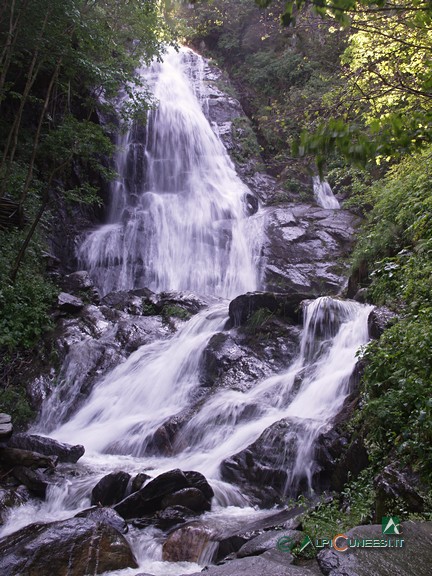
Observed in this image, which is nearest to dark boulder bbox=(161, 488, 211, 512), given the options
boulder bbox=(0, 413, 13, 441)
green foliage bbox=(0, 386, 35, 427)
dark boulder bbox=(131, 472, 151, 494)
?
dark boulder bbox=(131, 472, 151, 494)

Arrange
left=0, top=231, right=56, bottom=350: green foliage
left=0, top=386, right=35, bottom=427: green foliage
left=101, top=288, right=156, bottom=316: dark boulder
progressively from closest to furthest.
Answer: left=0, top=386, right=35, bottom=427: green foliage < left=0, top=231, right=56, bottom=350: green foliage < left=101, top=288, right=156, bottom=316: dark boulder

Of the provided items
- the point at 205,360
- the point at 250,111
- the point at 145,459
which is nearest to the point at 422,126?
the point at 145,459

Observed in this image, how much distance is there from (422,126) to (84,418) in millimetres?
8814

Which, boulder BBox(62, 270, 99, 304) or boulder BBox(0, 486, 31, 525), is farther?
boulder BBox(62, 270, 99, 304)

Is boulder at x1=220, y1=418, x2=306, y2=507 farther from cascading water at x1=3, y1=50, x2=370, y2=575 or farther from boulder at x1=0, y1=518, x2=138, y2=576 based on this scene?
boulder at x1=0, y1=518, x2=138, y2=576

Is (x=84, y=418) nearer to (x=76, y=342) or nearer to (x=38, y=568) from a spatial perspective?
(x=76, y=342)

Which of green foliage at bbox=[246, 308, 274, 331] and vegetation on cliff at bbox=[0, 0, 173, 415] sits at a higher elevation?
vegetation on cliff at bbox=[0, 0, 173, 415]

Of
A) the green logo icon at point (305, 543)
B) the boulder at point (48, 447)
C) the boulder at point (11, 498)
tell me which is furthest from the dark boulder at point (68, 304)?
the green logo icon at point (305, 543)

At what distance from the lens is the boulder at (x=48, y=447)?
7438 mm

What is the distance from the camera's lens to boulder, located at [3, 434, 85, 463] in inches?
293

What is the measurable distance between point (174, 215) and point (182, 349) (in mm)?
8325

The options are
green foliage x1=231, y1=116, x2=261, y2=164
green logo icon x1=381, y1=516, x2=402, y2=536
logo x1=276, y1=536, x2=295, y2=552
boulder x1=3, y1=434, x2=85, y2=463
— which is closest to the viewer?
green logo icon x1=381, y1=516, x2=402, y2=536

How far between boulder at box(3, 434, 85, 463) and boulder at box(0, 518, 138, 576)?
233 centimetres

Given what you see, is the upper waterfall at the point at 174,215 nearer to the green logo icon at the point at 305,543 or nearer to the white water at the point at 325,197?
the white water at the point at 325,197
